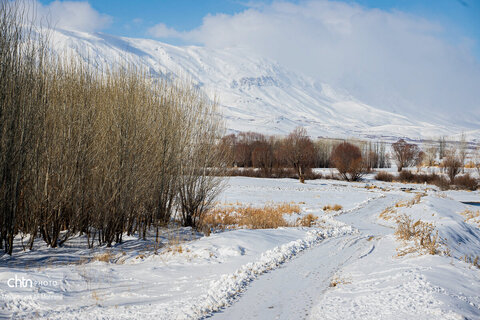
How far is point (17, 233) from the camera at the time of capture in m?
9.53

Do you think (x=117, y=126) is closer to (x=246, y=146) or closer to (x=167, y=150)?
(x=167, y=150)

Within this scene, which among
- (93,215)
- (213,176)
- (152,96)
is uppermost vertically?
(152,96)

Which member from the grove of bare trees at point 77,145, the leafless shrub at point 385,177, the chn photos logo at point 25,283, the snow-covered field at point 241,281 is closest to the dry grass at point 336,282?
the snow-covered field at point 241,281

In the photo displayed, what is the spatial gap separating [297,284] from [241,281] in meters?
1.01

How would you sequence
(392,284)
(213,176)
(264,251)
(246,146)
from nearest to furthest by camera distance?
(392,284), (264,251), (213,176), (246,146)

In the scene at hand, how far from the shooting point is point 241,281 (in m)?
6.48

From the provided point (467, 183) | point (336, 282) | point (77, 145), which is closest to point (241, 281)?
point (336, 282)

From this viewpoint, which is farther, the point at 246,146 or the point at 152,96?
the point at 246,146

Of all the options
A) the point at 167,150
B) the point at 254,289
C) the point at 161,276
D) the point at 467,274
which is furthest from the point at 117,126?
the point at 467,274

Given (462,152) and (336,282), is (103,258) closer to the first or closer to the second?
(336,282)

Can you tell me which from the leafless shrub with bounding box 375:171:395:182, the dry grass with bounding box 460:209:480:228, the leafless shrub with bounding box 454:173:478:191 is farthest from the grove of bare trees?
the leafless shrub with bounding box 375:171:395:182

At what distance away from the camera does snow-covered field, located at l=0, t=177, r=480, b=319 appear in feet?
16.8

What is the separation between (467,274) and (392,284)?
1579 millimetres

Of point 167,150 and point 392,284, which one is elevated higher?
point 167,150
